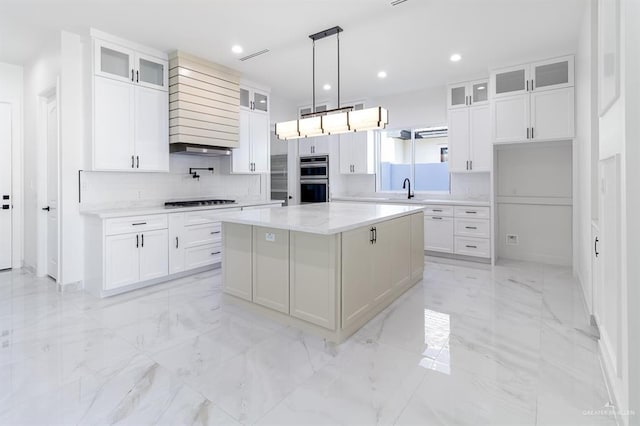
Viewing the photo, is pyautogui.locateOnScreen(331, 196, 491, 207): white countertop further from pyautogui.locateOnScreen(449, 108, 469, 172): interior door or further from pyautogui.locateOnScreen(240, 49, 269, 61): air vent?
pyautogui.locateOnScreen(240, 49, 269, 61): air vent

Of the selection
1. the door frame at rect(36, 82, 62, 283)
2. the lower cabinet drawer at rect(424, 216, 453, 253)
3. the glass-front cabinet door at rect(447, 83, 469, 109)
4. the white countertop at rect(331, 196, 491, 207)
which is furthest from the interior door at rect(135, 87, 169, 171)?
the glass-front cabinet door at rect(447, 83, 469, 109)

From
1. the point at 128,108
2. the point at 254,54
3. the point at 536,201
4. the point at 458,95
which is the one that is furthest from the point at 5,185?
the point at 536,201

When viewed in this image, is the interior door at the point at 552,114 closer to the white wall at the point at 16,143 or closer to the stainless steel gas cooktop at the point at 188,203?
the stainless steel gas cooktop at the point at 188,203

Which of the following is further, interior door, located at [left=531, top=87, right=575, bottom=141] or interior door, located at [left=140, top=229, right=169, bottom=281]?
interior door, located at [left=531, top=87, right=575, bottom=141]

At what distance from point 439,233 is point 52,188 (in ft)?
17.3

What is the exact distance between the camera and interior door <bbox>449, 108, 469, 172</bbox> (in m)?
5.19

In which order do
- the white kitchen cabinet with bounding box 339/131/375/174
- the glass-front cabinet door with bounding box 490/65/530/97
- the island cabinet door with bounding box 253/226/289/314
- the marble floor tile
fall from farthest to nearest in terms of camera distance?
1. the white kitchen cabinet with bounding box 339/131/375/174
2. the glass-front cabinet door with bounding box 490/65/530/97
3. the island cabinet door with bounding box 253/226/289/314
4. the marble floor tile

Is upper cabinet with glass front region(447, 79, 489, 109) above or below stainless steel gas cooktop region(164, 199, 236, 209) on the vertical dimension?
above

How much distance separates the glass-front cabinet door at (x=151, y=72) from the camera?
4.02 metres

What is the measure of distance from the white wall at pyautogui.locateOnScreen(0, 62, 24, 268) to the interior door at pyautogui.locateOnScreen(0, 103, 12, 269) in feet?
0.14

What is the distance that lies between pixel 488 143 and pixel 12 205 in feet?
22.3

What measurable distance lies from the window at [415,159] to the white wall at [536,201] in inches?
37.3

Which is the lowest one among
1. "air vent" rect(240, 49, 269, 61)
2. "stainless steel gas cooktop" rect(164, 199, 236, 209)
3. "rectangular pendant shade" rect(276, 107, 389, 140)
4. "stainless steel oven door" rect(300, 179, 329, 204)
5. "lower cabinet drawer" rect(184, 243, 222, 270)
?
"lower cabinet drawer" rect(184, 243, 222, 270)

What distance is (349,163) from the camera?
21.1 ft
